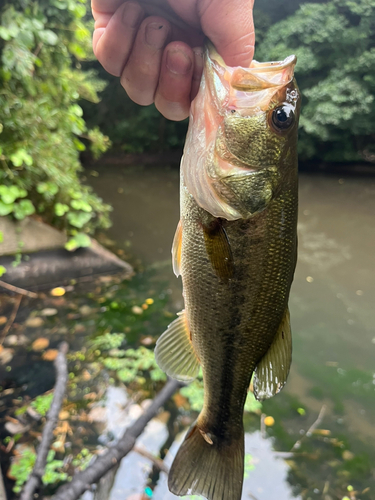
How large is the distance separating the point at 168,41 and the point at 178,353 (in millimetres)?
1027

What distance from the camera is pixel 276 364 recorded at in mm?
1092

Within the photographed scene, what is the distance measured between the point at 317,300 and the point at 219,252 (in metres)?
3.20

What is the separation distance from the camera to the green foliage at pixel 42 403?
7.09 feet

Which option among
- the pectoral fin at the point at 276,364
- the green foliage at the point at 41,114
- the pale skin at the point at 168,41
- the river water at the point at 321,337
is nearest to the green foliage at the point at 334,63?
the river water at the point at 321,337

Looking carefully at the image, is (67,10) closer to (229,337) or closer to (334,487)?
(229,337)

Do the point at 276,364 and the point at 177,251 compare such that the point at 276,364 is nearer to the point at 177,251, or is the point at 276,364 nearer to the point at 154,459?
the point at 177,251

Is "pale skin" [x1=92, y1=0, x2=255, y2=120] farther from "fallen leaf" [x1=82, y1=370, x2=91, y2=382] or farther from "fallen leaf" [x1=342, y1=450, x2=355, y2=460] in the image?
"fallen leaf" [x1=342, y1=450, x2=355, y2=460]

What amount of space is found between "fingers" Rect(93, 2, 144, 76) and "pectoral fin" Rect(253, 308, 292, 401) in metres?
1.01

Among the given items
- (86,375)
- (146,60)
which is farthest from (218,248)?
(86,375)

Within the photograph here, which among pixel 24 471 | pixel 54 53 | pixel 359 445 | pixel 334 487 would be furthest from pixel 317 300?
pixel 54 53

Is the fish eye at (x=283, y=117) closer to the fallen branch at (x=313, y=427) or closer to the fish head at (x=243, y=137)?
the fish head at (x=243, y=137)

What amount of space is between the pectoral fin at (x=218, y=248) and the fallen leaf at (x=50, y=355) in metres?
2.03

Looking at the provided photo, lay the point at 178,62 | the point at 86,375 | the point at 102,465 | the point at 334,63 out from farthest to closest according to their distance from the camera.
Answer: the point at 334,63 < the point at 86,375 < the point at 102,465 < the point at 178,62

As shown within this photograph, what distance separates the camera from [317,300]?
3.83 meters
